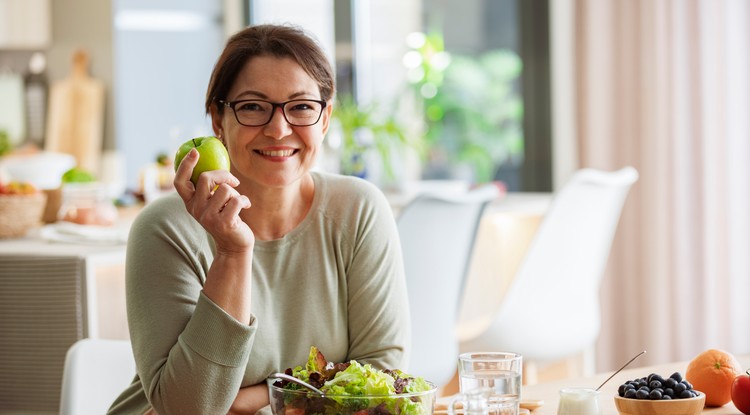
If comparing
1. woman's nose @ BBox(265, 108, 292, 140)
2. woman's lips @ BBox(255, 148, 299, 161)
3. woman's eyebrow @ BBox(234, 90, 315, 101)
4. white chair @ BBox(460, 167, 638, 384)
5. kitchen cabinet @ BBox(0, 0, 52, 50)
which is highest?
kitchen cabinet @ BBox(0, 0, 52, 50)

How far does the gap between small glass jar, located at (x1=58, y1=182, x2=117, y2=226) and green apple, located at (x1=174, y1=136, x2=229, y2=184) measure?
5.57ft

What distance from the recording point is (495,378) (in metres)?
1.27

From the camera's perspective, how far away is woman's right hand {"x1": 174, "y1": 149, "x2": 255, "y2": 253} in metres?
1.45

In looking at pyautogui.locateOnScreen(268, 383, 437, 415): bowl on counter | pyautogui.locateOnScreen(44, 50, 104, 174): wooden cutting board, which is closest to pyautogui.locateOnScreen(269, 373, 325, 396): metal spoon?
pyautogui.locateOnScreen(268, 383, 437, 415): bowl on counter

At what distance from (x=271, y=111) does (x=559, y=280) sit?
1.59 m

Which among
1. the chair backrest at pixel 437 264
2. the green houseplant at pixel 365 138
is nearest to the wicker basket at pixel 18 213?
the chair backrest at pixel 437 264

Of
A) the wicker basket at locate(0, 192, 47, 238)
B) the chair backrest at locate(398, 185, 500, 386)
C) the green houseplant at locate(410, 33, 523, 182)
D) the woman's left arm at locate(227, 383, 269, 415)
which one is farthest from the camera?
the green houseplant at locate(410, 33, 523, 182)

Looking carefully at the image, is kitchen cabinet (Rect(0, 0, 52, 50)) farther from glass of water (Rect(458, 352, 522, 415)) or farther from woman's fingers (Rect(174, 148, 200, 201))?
glass of water (Rect(458, 352, 522, 415))

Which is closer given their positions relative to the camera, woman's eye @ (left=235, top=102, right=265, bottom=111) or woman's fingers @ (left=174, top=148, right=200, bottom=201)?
woman's fingers @ (left=174, top=148, right=200, bottom=201)

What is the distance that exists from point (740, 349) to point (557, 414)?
232 centimetres

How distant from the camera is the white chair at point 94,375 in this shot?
5.59 feet

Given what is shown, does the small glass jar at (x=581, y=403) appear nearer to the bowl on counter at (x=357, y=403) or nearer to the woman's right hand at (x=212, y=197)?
the bowl on counter at (x=357, y=403)

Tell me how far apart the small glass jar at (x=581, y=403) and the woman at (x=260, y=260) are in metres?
0.42

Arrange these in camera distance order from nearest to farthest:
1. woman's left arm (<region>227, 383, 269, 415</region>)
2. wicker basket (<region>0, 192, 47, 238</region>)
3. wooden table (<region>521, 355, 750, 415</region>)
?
wooden table (<region>521, 355, 750, 415</region>) → woman's left arm (<region>227, 383, 269, 415</region>) → wicker basket (<region>0, 192, 47, 238</region>)
